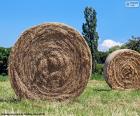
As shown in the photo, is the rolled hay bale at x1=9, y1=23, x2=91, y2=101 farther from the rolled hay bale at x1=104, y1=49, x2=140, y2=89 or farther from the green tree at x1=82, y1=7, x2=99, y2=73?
the green tree at x1=82, y1=7, x2=99, y2=73

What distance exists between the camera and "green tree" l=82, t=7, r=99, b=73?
4288 cm

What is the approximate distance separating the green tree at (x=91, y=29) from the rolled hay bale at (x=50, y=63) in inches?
1173

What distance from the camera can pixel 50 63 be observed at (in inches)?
480

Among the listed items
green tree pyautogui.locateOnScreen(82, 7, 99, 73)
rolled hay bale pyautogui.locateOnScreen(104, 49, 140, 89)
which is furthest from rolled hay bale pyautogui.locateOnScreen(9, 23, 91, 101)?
green tree pyautogui.locateOnScreen(82, 7, 99, 73)

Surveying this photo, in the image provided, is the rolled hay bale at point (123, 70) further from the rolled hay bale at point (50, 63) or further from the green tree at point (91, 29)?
the green tree at point (91, 29)

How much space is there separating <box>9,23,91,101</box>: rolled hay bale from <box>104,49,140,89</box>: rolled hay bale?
261 inches

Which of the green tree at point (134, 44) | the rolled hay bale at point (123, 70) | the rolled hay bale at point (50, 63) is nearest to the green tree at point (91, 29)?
the green tree at point (134, 44)

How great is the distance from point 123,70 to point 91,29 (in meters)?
25.7

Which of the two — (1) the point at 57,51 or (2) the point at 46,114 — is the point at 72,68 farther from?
(2) the point at 46,114

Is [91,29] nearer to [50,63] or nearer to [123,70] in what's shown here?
[123,70]

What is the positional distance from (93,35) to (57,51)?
3217 centimetres

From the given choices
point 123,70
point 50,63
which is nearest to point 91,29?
point 123,70

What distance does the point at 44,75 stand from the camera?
12.1 metres

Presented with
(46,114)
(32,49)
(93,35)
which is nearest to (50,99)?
(32,49)
